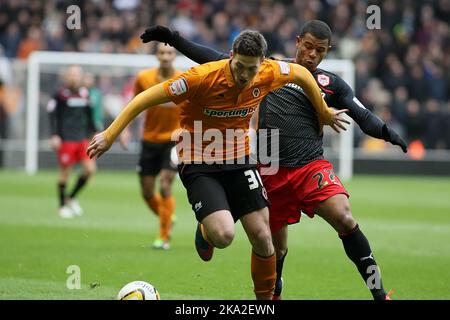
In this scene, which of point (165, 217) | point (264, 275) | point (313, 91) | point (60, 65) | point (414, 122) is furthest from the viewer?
point (414, 122)

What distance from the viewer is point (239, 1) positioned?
88.1 feet

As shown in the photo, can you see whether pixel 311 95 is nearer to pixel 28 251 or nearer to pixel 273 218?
pixel 273 218

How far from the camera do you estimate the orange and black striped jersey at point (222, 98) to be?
7.18 meters

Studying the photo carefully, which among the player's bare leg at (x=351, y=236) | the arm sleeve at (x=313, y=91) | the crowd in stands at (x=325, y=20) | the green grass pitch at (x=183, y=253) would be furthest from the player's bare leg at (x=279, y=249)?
the crowd in stands at (x=325, y=20)

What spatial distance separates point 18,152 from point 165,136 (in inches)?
468

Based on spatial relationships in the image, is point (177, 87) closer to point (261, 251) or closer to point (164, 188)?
point (261, 251)

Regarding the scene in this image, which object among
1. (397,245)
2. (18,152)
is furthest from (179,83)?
(18,152)

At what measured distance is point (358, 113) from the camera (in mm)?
8047

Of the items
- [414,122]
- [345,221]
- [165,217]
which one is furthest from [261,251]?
[414,122]

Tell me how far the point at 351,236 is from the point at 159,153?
472 centimetres

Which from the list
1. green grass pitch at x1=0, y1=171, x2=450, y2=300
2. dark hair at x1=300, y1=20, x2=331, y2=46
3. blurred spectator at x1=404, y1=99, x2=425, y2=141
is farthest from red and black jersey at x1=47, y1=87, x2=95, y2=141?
blurred spectator at x1=404, y1=99, x2=425, y2=141

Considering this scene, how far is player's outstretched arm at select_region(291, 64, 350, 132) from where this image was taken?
24.8 feet

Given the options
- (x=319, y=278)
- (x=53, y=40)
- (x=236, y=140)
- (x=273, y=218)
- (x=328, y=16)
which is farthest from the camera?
(x=328, y=16)

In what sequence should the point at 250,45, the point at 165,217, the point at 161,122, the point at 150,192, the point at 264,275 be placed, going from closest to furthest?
the point at 250,45
the point at 264,275
the point at 165,217
the point at 150,192
the point at 161,122
